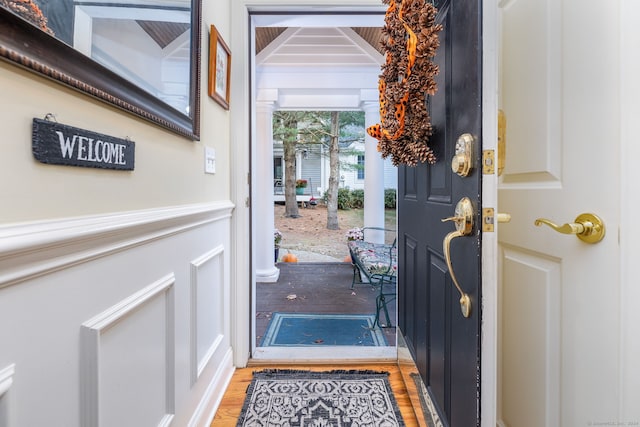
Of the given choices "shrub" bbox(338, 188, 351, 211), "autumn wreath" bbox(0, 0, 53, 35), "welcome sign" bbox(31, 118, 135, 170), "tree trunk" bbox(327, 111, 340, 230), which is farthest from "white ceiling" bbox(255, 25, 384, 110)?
"shrub" bbox(338, 188, 351, 211)

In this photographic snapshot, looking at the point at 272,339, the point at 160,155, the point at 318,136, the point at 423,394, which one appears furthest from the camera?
the point at 318,136

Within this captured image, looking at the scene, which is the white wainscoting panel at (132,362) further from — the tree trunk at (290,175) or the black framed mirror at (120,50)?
the tree trunk at (290,175)

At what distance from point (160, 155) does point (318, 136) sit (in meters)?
7.25

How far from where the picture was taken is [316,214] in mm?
9484

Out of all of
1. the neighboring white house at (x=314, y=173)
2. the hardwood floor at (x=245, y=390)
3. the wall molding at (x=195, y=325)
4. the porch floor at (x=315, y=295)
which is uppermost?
the neighboring white house at (x=314, y=173)

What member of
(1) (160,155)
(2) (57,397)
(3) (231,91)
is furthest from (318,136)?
(2) (57,397)

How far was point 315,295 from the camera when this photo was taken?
310 cm

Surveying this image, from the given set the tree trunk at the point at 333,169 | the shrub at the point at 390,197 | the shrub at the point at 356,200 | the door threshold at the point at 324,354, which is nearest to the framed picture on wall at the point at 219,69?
the door threshold at the point at 324,354

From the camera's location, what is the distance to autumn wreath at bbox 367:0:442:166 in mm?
1021

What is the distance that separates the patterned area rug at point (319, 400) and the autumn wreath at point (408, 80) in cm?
115

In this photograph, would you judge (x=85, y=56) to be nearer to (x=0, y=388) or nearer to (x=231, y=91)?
(x=0, y=388)

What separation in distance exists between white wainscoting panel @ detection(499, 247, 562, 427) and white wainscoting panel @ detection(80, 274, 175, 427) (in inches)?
46.7

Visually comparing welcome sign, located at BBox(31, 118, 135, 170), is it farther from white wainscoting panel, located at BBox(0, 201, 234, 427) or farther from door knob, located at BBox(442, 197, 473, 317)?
door knob, located at BBox(442, 197, 473, 317)

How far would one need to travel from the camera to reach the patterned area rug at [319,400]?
1.41 metres
